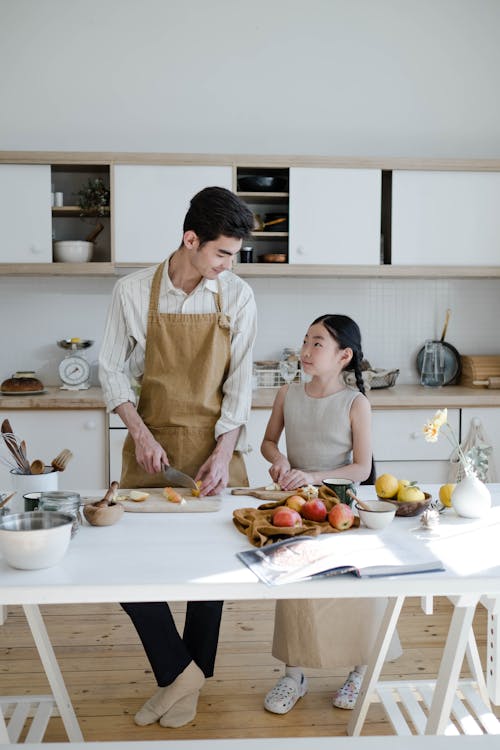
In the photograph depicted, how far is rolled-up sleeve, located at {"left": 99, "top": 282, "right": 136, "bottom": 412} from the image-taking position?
2.48m

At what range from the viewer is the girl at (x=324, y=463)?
229 cm

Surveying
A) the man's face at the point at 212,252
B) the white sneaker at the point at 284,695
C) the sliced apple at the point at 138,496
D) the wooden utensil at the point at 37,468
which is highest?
the man's face at the point at 212,252

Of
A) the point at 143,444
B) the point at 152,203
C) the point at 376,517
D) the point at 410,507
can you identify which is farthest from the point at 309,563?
the point at 152,203

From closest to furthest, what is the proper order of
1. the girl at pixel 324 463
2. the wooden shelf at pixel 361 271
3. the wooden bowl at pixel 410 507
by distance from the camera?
the wooden bowl at pixel 410 507, the girl at pixel 324 463, the wooden shelf at pixel 361 271

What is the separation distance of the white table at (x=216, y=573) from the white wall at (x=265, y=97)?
103 inches

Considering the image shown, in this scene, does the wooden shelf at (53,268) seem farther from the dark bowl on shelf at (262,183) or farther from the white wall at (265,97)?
the dark bowl on shelf at (262,183)

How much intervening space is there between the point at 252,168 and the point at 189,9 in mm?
1032

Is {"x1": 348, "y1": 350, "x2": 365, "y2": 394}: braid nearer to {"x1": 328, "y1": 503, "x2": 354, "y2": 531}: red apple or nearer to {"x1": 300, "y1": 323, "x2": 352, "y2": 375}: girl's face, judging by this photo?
{"x1": 300, "y1": 323, "x2": 352, "y2": 375}: girl's face

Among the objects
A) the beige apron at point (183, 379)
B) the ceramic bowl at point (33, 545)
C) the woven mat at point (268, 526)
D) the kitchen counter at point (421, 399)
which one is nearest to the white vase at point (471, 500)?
the woven mat at point (268, 526)

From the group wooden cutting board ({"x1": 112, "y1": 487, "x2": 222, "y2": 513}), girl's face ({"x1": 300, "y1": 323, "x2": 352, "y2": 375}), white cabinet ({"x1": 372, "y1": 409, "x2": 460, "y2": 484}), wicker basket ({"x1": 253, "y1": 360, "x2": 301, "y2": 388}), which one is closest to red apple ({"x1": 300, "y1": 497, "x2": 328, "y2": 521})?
wooden cutting board ({"x1": 112, "y1": 487, "x2": 222, "y2": 513})

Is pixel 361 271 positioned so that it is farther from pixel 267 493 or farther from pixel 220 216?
pixel 267 493

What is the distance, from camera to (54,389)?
Result: 430 cm

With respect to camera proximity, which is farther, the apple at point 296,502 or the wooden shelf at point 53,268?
the wooden shelf at point 53,268

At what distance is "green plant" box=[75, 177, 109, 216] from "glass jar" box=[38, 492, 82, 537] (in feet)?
8.43
